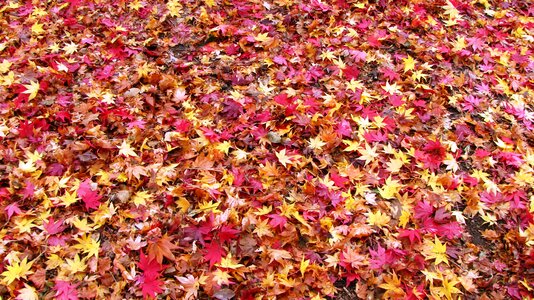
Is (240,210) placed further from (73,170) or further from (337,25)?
(337,25)

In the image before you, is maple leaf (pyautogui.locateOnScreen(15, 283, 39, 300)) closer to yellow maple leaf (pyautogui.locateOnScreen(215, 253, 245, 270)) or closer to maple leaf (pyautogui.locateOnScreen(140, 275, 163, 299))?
maple leaf (pyautogui.locateOnScreen(140, 275, 163, 299))

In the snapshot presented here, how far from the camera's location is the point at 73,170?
3025 millimetres

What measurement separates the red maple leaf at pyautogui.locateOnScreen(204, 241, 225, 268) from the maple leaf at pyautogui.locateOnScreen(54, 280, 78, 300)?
2.48ft

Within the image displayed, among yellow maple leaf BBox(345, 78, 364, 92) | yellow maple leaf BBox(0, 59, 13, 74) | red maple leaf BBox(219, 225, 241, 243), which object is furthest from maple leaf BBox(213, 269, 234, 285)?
yellow maple leaf BBox(0, 59, 13, 74)

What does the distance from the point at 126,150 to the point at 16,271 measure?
1053 millimetres

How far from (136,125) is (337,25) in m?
2.40

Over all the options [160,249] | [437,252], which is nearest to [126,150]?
[160,249]

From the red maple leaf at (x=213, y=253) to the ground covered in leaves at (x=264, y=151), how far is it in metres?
0.02

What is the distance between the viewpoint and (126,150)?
313 centimetres

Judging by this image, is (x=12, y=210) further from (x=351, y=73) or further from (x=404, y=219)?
(x=351, y=73)

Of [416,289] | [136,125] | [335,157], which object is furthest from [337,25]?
[416,289]

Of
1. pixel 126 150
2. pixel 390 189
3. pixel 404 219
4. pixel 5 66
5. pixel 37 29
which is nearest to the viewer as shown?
pixel 404 219

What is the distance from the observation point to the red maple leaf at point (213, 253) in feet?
8.41

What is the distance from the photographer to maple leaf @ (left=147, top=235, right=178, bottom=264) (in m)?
2.53
